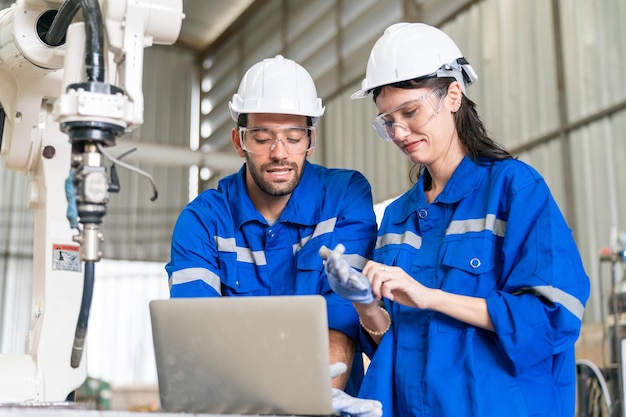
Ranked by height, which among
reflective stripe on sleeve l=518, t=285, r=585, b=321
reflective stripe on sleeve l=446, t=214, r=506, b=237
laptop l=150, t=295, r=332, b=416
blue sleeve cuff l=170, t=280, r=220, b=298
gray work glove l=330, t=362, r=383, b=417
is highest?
reflective stripe on sleeve l=446, t=214, r=506, b=237

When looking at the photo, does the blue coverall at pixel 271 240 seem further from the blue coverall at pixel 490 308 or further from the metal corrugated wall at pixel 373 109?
the metal corrugated wall at pixel 373 109

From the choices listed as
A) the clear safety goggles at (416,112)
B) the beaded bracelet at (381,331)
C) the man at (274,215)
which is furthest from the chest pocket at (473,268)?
the man at (274,215)

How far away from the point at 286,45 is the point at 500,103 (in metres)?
3.83

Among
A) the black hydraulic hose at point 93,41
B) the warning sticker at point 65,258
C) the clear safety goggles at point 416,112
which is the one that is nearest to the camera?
the black hydraulic hose at point 93,41

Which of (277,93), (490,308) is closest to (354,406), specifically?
(490,308)

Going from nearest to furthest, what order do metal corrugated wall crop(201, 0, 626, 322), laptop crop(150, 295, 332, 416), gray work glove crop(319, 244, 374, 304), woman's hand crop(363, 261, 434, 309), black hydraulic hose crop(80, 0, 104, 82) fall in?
laptop crop(150, 295, 332, 416) → black hydraulic hose crop(80, 0, 104, 82) → gray work glove crop(319, 244, 374, 304) → woman's hand crop(363, 261, 434, 309) → metal corrugated wall crop(201, 0, 626, 322)

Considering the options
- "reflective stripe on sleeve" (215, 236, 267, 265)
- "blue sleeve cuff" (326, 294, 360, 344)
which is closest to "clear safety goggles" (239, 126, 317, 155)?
"reflective stripe on sleeve" (215, 236, 267, 265)

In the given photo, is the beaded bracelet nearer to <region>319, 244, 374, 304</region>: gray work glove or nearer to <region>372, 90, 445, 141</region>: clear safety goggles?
<region>319, 244, 374, 304</region>: gray work glove

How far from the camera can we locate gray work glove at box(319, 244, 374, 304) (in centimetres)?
167

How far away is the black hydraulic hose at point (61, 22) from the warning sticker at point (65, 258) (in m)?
0.56

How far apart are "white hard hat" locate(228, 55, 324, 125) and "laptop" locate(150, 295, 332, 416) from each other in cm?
102

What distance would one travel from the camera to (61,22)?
1.86 m

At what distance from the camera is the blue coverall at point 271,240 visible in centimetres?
227

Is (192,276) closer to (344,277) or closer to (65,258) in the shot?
(65,258)
